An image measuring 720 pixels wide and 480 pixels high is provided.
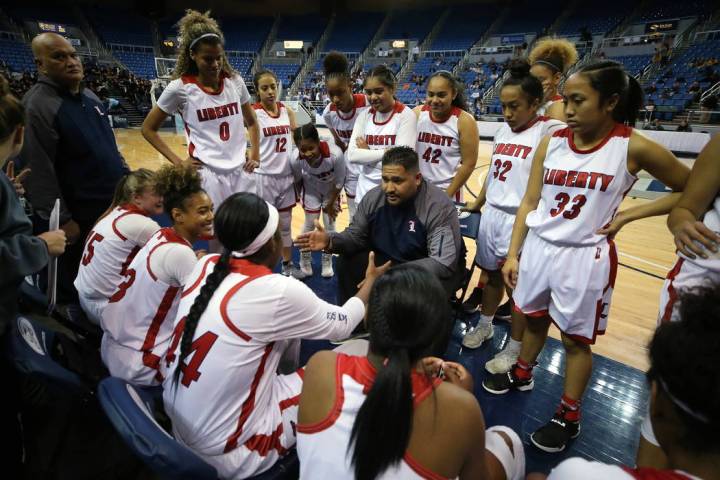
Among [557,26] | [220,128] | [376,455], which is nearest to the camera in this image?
[376,455]

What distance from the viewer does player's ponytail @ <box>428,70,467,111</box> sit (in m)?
3.11

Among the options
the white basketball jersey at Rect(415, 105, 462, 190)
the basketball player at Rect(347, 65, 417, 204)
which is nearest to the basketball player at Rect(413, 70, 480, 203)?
the white basketball jersey at Rect(415, 105, 462, 190)

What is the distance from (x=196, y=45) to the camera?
2.86 meters

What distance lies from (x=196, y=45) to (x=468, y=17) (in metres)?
28.8

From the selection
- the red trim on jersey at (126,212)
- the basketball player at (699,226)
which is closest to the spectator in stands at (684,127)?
the basketball player at (699,226)

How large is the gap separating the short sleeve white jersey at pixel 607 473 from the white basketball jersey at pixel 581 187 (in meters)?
1.26

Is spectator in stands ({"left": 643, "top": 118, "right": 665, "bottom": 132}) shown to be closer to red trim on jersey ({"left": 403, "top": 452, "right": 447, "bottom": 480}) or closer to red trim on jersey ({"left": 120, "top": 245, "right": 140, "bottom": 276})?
red trim on jersey ({"left": 120, "top": 245, "right": 140, "bottom": 276})

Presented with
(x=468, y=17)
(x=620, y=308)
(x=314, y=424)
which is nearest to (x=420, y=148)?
(x=620, y=308)

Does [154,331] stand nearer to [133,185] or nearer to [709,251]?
[133,185]

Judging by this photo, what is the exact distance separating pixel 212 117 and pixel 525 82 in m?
2.21

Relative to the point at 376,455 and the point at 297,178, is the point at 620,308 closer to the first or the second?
the point at 297,178

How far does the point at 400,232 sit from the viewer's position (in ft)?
8.34

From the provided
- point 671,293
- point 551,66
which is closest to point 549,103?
point 551,66

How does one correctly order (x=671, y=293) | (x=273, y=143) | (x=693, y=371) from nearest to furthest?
(x=693, y=371) < (x=671, y=293) < (x=273, y=143)
